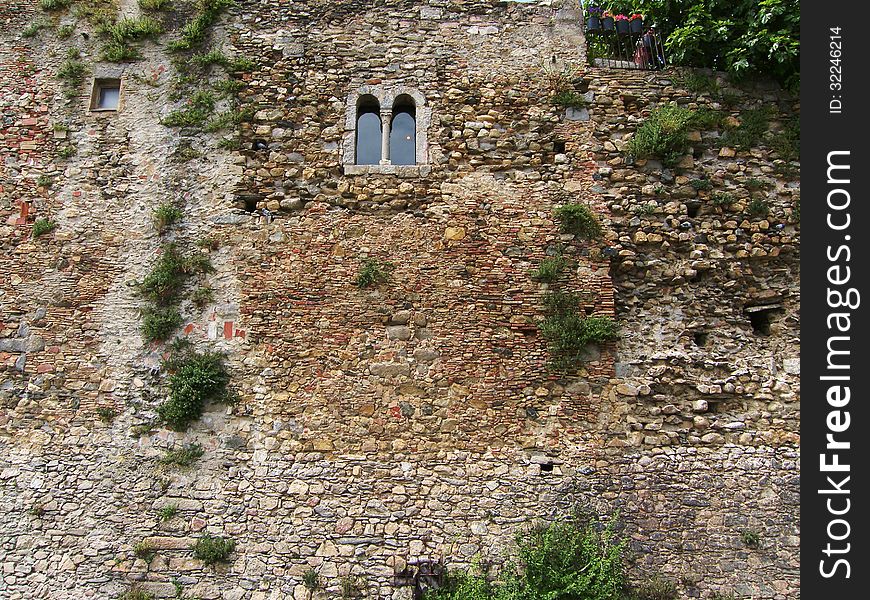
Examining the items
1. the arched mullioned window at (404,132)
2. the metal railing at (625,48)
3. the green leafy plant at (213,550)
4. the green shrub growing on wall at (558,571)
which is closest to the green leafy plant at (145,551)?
the green leafy plant at (213,550)

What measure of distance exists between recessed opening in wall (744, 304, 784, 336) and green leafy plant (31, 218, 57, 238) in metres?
9.40

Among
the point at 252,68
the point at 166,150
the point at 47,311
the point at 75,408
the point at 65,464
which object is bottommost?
the point at 65,464

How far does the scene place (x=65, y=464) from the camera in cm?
731

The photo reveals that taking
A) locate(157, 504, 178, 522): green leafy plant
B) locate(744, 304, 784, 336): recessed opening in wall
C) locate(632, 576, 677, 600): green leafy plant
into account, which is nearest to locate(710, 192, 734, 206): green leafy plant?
locate(744, 304, 784, 336): recessed opening in wall

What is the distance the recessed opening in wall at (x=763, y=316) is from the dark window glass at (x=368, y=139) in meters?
5.44

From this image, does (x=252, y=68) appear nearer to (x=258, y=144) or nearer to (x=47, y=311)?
(x=258, y=144)

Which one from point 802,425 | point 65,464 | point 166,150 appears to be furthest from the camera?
point 166,150

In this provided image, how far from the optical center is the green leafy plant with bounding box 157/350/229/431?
7.37m

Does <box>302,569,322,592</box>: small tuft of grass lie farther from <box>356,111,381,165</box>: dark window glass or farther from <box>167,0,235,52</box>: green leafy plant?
<box>167,0,235,52</box>: green leafy plant

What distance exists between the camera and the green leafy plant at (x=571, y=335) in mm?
7527

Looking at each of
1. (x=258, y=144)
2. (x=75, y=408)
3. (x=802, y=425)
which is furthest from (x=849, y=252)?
(x=75, y=408)

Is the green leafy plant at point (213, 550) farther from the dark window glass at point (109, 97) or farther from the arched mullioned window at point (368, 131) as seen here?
the dark window glass at point (109, 97)

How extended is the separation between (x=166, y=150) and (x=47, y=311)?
2660mm

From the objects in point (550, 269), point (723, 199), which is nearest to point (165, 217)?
point (550, 269)
